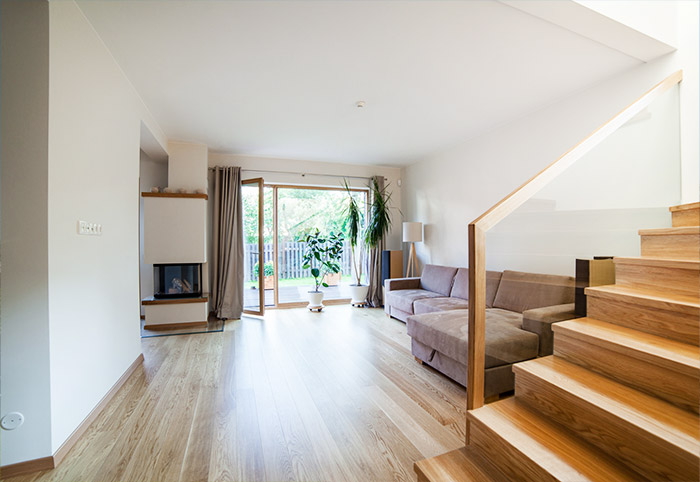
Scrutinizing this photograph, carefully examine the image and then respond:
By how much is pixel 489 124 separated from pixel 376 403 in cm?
344

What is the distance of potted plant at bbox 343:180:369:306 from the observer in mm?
5480

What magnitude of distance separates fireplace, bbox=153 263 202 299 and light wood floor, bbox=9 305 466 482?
106cm

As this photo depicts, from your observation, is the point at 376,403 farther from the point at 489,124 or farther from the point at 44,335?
the point at 489,124

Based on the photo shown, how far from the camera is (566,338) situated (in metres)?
1.55

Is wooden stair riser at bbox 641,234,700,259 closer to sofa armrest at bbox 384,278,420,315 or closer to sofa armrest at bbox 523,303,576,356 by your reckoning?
sofa armrest at bbox 523,303,576,356

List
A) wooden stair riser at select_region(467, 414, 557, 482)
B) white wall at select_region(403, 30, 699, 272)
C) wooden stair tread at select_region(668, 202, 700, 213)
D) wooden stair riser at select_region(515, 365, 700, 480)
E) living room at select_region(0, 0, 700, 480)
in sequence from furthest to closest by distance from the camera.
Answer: white wall at select_region(403, 30, 699, 272) → wooden stair tread at select_region(668, 202, 700, 213) → living room at select_region(0, 0, 700, 480) → wooden stair riser at select_region(467, 414, 557, 482) → wooden stair riser at select_region(515, 365, 700, 480)

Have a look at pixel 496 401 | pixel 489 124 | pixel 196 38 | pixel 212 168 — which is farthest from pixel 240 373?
pixel 489 124

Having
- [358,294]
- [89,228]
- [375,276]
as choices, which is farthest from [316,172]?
[89,228]

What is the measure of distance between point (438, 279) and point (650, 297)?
2.96 metres

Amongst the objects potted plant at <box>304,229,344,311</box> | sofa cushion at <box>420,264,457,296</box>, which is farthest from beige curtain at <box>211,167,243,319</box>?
sofa cushion at <box>420,264,457,296</box>

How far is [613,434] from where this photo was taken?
1.13 metres

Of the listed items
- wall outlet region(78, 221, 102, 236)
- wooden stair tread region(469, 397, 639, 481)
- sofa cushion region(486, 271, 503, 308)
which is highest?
wall outlet region(78, 221, 102, 236)

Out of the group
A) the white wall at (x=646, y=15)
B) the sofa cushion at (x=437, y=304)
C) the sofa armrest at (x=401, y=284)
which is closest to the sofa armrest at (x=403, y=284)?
the sofa armrest at (x=401, y=284)

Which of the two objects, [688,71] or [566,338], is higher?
[688,71]
